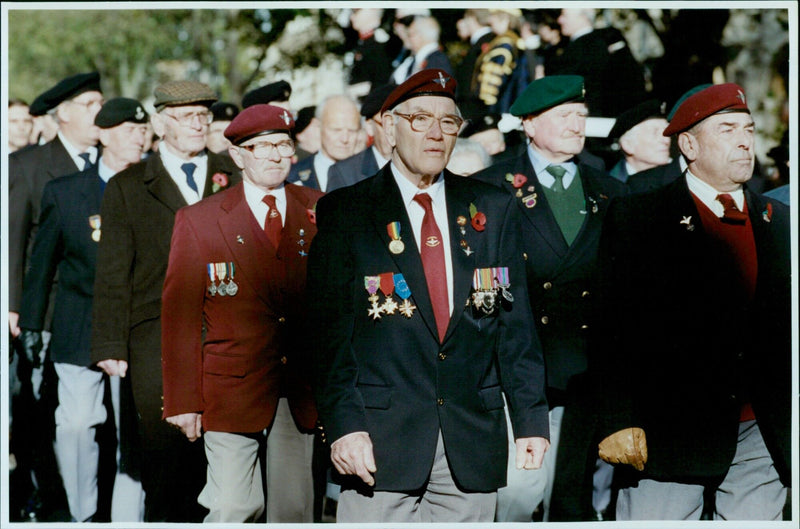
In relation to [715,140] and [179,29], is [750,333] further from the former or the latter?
[179,29]

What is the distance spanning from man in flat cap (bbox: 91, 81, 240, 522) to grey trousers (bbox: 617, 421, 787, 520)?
2.43 m

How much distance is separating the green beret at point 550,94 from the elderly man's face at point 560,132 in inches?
1.6

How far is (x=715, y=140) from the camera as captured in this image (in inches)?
246

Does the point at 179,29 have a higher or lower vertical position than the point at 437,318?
higher

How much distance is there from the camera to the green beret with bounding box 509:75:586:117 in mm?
7016

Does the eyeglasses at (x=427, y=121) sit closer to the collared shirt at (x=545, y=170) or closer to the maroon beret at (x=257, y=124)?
the maroon beret at (x=257, y=124)

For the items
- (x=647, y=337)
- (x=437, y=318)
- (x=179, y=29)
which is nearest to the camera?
(x=437, y=318)

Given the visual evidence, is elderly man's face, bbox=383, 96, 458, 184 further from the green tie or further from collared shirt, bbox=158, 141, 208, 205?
collared shirt, bbox=158, 141, 208, 205

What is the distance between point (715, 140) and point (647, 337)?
40.4 inches

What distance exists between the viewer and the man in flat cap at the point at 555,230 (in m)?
6.85

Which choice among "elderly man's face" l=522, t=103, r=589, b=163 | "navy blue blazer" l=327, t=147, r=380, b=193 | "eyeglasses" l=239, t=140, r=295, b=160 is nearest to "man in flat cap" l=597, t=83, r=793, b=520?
"elderly man's face" l=522, t=103, r=589, b=163

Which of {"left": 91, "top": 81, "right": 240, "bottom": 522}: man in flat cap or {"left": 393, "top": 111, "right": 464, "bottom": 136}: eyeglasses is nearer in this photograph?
{"left": 393, "top": 111, "right": 464, "bottom": 136}: eyeglasses

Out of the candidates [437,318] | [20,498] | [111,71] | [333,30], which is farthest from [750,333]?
[111,71]

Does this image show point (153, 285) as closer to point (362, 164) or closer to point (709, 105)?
point (362, 164)
